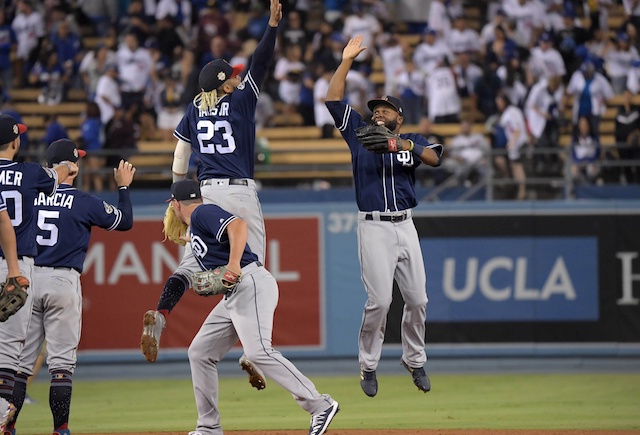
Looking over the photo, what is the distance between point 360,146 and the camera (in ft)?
30.5

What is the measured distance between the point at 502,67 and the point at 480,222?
188 inches

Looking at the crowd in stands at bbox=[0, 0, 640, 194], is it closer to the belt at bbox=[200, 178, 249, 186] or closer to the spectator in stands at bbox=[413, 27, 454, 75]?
the spectator in stands at bbox=[413, 27, 454, 75]

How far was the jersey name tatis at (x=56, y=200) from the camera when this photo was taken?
8773 mm

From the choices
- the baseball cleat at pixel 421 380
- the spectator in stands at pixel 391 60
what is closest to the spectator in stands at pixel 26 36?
the spectator in stands at pixel 391 60

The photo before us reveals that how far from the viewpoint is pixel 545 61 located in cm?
1859

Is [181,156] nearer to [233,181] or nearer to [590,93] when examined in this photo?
[233,181]

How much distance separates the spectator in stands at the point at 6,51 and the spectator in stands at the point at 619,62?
11.1 m

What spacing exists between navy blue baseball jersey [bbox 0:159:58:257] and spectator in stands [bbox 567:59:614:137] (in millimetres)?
10879

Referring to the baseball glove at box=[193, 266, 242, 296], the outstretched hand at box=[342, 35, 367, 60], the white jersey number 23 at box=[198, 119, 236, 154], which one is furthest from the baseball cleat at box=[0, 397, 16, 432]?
the outstretched hand at box=[342, 35, 367, 60]

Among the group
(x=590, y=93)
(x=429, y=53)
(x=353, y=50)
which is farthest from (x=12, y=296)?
(x=429, y=53)

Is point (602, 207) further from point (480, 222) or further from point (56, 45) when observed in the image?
point (56, 45)

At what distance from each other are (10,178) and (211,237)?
159cm

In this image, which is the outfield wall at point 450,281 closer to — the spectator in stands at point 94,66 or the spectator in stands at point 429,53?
the spectator in stands at point 429,53

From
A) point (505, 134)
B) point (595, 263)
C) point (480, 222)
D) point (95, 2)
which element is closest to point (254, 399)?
point (480, 222)
